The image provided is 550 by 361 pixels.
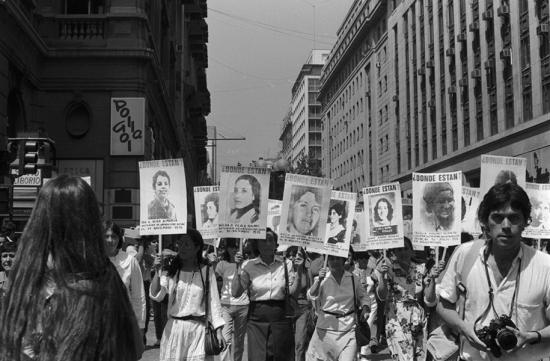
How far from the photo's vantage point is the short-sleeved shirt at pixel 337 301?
769 centimetres

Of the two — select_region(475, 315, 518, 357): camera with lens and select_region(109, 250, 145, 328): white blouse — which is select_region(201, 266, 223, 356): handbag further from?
select_region(475, 315, 518, 357): camera with lens

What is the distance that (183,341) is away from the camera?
6.27 meters

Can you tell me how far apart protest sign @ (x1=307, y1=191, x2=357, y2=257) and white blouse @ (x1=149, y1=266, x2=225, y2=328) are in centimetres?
237

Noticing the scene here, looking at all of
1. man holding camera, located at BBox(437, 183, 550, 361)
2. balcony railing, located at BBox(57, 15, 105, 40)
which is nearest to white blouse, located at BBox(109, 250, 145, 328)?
man holding camera, located at BBox(437, 183, 550, 361)

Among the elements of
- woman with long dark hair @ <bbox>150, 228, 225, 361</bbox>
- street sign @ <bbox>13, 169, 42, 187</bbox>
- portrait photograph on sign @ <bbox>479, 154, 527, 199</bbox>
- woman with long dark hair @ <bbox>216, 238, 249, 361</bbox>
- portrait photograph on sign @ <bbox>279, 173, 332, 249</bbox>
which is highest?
street sign @ <bbox>13, 169, 42, 187</bbox>

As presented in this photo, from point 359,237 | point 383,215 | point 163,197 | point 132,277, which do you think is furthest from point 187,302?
point 359,237

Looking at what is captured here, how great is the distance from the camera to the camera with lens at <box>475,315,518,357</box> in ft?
11.7

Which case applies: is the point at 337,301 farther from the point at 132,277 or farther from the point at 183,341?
the point at 132,277

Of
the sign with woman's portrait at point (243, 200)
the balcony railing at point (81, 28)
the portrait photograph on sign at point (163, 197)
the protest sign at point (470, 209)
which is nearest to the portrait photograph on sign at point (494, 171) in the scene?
the protest sign at point (470, 209)

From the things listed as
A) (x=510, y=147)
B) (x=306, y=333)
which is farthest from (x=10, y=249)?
(x=510, y=147)

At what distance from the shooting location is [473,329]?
12.4ft

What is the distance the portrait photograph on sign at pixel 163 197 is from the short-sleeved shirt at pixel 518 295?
17.9 ft

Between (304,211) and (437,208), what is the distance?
1.70 m

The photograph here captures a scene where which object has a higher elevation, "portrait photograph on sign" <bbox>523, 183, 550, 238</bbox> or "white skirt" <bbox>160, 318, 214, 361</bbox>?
"portrait photograph on sign" <bbox>523, 183, 550, 238</bbox>
